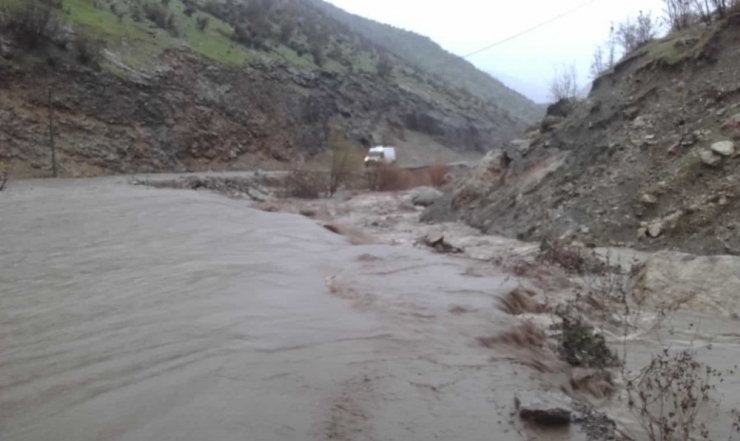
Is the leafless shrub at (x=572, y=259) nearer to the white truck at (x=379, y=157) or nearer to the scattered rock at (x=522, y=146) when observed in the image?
the scattered rock at (x=522, y=146)

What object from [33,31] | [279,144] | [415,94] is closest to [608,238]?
[33,31]

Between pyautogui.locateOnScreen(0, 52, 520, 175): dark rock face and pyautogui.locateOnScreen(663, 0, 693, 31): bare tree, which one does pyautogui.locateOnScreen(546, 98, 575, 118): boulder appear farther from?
pyautogui.locateOnScreen(0, 52, 520, 175): dark rock face

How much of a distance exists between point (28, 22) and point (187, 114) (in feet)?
27.8

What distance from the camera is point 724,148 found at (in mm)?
12445

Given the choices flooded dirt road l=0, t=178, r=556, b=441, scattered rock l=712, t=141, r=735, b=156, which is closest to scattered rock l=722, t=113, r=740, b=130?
scattered rock l=712, t=141, r=735, b=156

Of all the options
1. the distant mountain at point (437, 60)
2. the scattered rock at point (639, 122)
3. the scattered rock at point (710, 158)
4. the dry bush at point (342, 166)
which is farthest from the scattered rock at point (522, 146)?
the distant mountain at point (437, 60)

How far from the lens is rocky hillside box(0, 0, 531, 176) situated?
91.5ft

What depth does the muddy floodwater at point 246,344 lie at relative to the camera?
4.59 m

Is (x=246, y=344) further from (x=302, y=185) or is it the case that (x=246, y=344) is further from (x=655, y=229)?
(x=302, y=185)

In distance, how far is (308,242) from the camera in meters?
13.7

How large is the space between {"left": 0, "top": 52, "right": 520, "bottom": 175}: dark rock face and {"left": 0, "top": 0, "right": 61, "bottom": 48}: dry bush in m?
1.56

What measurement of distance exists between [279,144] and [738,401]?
1438 inches

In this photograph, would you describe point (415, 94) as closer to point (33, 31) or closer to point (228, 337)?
point (33, 31)

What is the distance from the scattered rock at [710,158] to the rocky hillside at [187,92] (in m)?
22.1
